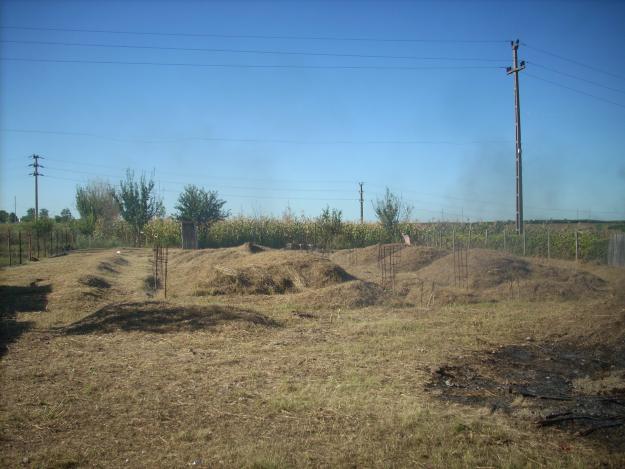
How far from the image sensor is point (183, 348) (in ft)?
24.1

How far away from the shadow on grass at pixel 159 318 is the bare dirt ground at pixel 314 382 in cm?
5

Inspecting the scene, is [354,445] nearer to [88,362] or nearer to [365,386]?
[365,386]

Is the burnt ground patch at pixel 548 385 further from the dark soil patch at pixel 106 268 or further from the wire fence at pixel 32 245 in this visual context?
the wire fence at pixel 32 245

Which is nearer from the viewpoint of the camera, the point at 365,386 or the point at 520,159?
the point at 365,386

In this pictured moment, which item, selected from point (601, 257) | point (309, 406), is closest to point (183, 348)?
point (309, 406)

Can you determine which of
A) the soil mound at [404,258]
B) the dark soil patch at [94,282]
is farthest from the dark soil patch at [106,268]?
the soil mound at [404,258]

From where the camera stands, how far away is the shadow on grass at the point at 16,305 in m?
7.88

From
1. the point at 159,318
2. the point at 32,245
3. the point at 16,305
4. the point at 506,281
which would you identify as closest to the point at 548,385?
the point at 159,318

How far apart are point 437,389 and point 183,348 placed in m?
3.83

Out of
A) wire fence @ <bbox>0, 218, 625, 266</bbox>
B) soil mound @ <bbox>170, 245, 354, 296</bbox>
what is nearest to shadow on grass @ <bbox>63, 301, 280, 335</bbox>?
soil mound @ <bbox>170, 245, 354, 296</bbox>

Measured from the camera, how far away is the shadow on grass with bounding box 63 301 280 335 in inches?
335

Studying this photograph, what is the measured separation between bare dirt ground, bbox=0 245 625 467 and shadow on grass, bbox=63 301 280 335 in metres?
0.05

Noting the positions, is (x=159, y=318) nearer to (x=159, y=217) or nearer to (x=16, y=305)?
(x=16, y=305)

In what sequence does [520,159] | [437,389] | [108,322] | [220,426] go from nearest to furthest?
[220,426] → [437,389] → [108,322] → [520,159]
